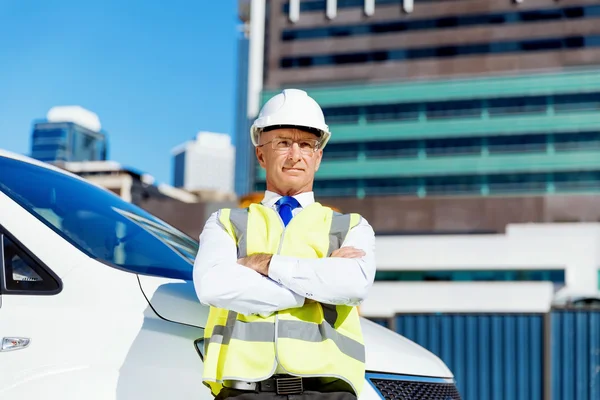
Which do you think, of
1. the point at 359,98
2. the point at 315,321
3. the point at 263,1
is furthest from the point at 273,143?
the point at 263,1

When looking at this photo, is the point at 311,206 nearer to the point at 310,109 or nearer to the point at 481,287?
the point at 310,109

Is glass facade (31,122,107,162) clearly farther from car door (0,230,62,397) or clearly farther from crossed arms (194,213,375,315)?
crossed arms (194,213,375,315)

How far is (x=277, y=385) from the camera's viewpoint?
6.68ft

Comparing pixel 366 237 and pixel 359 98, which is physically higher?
pixel 359 98

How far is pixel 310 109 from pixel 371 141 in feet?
202

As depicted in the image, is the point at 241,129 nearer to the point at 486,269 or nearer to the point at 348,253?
the point at 486,269

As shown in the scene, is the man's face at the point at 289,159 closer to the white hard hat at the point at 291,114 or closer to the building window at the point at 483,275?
the white hard hat at the point at 291,114

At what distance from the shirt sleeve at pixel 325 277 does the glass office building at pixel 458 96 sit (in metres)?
55.3

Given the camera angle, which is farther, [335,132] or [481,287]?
[335,132]

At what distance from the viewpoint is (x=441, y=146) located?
62188mm

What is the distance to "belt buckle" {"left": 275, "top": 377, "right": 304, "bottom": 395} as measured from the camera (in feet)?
6.66

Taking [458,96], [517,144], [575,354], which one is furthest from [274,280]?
[517,144]

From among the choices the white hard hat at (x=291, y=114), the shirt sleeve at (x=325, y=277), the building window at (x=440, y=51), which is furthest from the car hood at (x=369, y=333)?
the building window at (x=440, y=51)

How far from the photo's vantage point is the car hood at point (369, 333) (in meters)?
2.42
